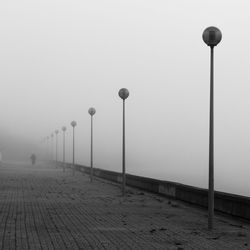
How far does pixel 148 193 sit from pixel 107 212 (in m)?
9.78

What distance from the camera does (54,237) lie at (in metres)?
12.6

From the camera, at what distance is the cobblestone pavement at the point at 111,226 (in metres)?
12.0

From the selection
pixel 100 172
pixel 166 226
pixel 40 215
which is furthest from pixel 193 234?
pixel 100 172

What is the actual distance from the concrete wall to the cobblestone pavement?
1.13 ft

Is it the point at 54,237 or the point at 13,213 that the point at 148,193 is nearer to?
the point at 13,213

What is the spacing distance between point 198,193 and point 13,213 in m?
6.54

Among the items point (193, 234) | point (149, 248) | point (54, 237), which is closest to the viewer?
point (149, 248)

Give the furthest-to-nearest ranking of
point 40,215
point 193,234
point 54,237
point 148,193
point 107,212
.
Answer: point 148,193, point 107,212, point 40,215, point 193,234, point 54,237

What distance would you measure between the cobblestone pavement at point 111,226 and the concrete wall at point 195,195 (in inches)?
13.5

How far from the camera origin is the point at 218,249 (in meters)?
11.7

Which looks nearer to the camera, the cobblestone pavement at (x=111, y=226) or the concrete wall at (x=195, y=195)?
the cobblestone pavement at (x=111, y=226)

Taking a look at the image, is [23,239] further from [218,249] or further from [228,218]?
[228,218]

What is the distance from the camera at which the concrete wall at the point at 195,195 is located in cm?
1681

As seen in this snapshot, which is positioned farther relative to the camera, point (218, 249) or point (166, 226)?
point (166, 226)
